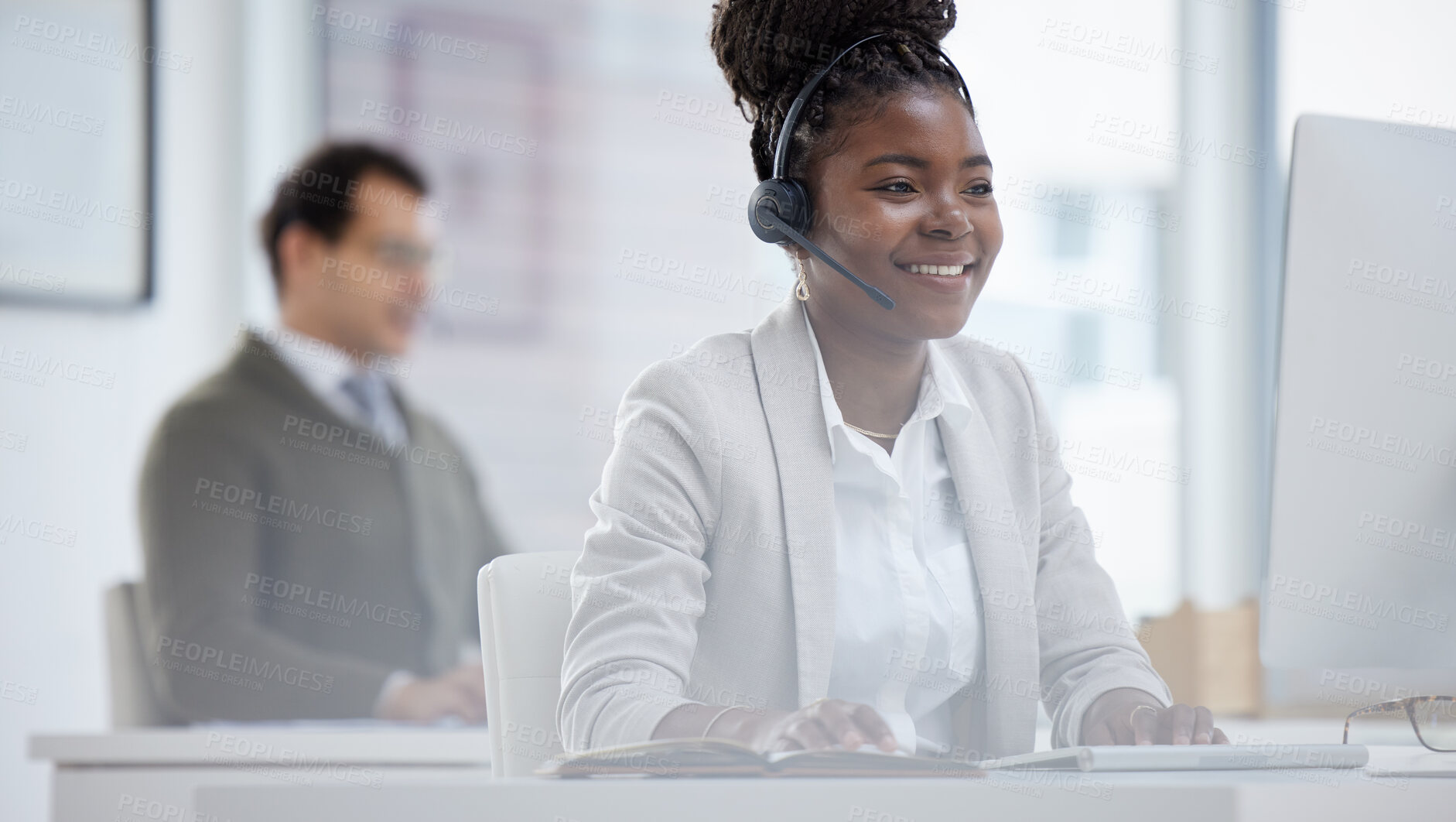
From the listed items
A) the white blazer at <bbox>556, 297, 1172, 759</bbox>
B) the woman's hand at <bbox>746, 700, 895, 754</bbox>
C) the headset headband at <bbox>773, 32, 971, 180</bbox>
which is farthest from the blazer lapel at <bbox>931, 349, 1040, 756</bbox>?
the woman's hand at <bbox>746, 700, 895, 754</bbox>

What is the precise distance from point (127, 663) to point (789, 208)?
1485 mm

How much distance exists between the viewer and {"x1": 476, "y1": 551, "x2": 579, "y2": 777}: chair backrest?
1202 mm

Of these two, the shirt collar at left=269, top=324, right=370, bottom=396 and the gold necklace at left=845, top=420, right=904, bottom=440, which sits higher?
the shirt collar at left=269, top=324, right=370, bottom=396

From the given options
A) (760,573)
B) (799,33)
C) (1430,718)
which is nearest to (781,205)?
(799,33)

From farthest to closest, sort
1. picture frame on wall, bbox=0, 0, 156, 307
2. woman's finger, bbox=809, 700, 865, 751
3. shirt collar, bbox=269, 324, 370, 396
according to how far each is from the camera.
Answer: picture frame on wall, bbox=0, 0, 156, 307 → shirt collar, bbox=269, 324, 370, 396 → woman's finger, bbox=809, 700, 865, 751

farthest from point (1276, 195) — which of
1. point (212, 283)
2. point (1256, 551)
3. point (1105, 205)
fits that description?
point (212, 283)

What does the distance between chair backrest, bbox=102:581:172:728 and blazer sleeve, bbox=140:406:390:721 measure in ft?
0.12

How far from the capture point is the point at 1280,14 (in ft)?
10.3

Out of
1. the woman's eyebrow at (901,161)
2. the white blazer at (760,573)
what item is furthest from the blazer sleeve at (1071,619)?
the woman's eyebrow at (901,161)

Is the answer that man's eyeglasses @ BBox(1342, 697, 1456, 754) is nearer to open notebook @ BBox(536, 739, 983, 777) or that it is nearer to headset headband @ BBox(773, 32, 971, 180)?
open notebook @ BBox(536, 739, 983, 777)

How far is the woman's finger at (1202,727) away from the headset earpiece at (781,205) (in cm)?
64

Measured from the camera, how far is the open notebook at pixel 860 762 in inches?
28.3

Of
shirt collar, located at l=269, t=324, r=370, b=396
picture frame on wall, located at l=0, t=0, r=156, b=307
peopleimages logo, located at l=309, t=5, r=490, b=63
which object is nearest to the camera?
shirt collar, located at l=269, t=324, r=370, b=396

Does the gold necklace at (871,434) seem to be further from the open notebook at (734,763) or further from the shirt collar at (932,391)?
the open notebook at (734,763)
